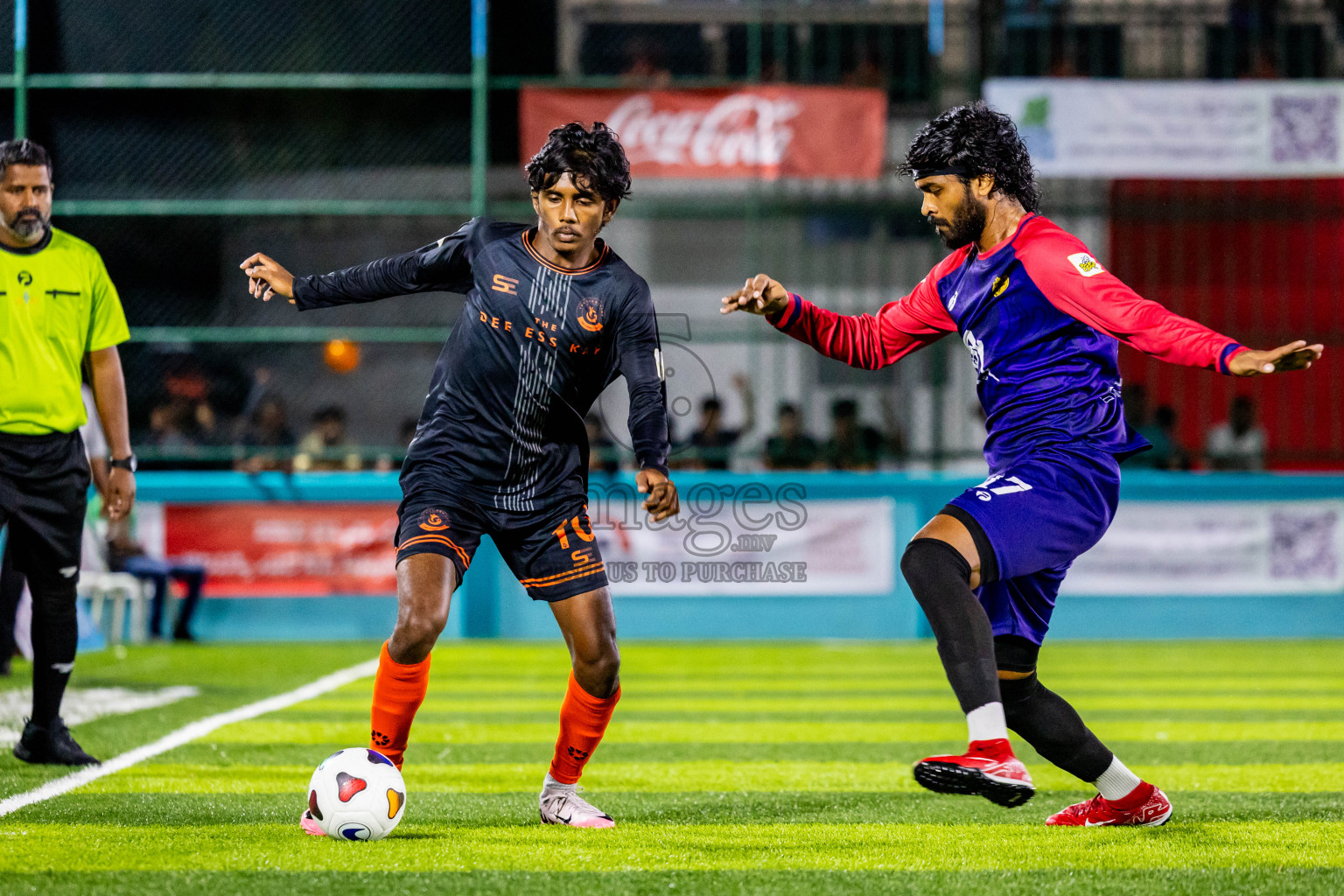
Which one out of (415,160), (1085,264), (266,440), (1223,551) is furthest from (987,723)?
(415,160)

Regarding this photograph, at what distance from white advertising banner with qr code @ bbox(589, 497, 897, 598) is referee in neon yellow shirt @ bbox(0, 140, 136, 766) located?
292 inches

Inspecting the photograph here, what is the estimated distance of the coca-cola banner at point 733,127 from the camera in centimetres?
1355

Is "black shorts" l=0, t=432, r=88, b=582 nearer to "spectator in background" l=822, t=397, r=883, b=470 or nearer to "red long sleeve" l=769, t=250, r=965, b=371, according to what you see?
"red long sleeve" l=769, t=250, r=965, b=371

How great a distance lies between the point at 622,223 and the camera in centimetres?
1912

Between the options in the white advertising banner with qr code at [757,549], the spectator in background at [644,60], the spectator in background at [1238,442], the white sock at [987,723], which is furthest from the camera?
the spectator in background at [644,60]

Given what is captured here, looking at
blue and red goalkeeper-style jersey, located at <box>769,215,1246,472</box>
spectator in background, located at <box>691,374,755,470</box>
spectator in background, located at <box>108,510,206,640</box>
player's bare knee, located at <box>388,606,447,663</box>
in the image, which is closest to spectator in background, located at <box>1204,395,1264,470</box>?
spectator in background, located at <box>691,374,755,470</box>

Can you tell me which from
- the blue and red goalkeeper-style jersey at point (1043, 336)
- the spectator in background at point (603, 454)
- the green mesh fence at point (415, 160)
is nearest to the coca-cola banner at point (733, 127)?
the green mesh fence at point (415, 160)

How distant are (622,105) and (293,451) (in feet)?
13.4

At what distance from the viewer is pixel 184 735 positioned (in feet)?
23.5

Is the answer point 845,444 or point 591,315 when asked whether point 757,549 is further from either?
point 591,315

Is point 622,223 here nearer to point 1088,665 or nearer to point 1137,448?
point 1088,665

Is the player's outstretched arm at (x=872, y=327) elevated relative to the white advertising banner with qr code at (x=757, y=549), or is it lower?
elevated

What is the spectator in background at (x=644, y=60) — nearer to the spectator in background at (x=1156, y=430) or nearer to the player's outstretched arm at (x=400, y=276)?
the spectator in background at (x=1156, y=430)

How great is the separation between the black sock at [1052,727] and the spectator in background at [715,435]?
350 inches
